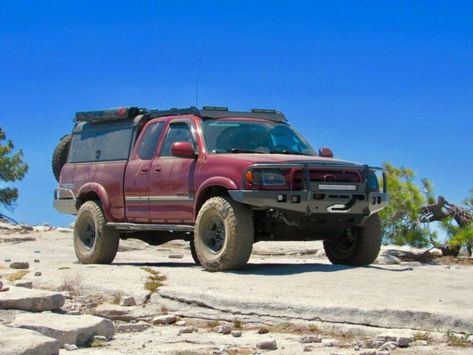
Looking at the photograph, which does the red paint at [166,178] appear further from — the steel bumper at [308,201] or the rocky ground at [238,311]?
the rocky ground at [238,311]

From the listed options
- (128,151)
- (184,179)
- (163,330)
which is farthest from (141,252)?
(163,330)

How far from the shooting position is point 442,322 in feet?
24.0

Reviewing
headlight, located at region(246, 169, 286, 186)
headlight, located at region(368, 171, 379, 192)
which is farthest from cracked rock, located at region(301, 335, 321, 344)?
headlight, located at region(368, 171, 379, 192)

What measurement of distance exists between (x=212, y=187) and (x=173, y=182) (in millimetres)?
794

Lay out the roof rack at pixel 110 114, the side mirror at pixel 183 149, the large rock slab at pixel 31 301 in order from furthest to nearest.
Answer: the roof rack at pixel 110 114 < the side mirror at pixel 183 149 < the large rock slab at pixel 31 301

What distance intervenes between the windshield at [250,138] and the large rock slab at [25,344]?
572cm

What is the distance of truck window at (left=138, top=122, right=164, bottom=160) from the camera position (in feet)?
41.0

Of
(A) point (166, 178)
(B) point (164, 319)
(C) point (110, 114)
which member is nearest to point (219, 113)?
(A) point (166, 178)

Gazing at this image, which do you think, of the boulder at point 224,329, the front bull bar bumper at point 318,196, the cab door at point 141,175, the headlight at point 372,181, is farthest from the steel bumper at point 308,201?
the boulder at point 224,329

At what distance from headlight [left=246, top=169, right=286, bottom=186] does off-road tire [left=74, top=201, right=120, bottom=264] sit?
11.4 feet

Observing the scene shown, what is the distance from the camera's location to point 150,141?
12609 mm

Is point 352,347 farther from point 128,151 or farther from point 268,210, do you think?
point 128,151

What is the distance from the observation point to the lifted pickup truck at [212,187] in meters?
10.5

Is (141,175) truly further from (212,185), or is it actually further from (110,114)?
(212,185)
